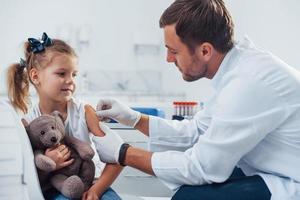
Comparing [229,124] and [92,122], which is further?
[92,122]

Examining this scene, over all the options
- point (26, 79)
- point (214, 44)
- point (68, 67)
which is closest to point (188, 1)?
point (214, 44)

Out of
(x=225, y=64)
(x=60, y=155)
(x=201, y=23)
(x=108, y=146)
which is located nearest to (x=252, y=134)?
(x=225, y=64)

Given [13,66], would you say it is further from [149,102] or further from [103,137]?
[149,102]

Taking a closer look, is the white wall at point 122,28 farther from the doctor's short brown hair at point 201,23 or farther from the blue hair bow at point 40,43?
the doctor's short brown hair at point 201,23

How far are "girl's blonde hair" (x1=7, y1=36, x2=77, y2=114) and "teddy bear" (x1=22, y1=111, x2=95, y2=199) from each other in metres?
0.23

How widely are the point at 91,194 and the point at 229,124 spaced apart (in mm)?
529

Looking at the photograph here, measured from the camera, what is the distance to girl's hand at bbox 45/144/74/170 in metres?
1.36

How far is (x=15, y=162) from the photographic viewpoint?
1.21 meters

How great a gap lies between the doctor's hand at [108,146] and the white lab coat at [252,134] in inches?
5.8

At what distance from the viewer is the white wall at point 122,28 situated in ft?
9.57

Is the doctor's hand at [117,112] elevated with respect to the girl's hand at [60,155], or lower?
→ elevated

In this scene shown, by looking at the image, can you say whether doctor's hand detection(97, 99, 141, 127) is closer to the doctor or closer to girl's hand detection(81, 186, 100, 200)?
the doctor

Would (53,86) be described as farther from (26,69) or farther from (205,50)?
(205,50)

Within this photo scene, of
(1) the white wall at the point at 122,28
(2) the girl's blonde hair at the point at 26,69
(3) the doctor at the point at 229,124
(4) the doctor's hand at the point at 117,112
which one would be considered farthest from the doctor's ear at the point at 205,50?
(1) the white wall at the point at 122,28
